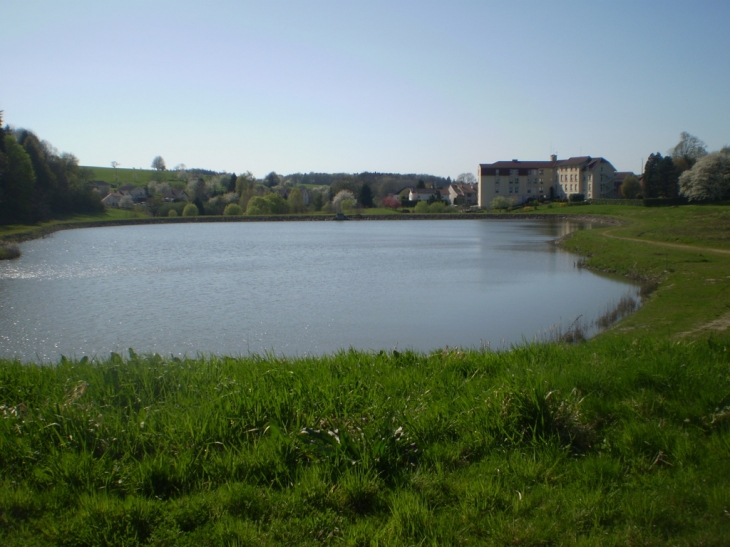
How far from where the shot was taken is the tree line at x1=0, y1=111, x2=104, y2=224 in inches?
2886

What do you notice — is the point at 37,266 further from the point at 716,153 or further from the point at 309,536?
the point at 716,153

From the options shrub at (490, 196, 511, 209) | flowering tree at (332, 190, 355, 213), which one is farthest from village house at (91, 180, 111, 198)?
shrub at (490, 196, 511, 209)

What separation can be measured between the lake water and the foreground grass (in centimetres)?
415

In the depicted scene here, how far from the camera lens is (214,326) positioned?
19.2 meters

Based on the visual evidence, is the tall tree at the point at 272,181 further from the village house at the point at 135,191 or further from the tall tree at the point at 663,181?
the tall tree at the point at 663,181

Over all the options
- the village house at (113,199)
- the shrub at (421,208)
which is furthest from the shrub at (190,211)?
the shrub at (421,208)

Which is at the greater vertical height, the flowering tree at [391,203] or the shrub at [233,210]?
the flowering tree at [391,203]

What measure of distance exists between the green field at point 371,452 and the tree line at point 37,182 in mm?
74313

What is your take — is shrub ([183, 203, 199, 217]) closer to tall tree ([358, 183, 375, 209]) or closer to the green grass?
tall tree ([358, 183, 375, 209])

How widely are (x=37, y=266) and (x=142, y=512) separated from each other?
4131cm

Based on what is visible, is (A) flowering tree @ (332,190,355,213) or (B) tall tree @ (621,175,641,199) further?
(A) flowering tree @ (332,190,355,213)

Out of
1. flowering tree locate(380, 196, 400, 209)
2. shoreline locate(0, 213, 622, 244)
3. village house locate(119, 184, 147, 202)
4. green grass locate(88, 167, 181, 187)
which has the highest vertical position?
green grass locate(88, 167, 181, 187)

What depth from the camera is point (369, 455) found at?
465cm

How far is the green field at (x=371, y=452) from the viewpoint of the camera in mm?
3910
